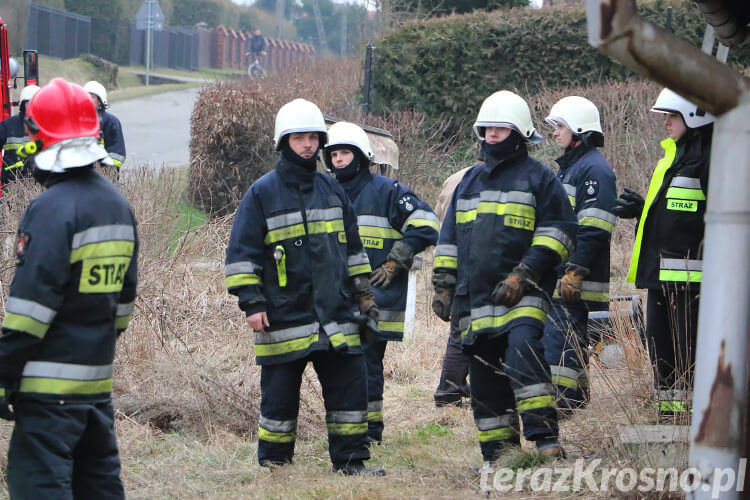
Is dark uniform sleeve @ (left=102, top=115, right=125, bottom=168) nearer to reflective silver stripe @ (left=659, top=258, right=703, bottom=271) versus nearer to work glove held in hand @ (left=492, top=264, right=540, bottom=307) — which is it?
work glove held in hand @ (left=492, top=264, right=540, bottom=307)

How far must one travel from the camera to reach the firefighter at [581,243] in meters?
5.79

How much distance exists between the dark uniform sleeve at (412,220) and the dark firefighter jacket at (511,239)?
1.00 m

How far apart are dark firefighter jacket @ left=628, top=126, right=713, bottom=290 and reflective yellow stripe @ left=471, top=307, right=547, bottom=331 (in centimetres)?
79

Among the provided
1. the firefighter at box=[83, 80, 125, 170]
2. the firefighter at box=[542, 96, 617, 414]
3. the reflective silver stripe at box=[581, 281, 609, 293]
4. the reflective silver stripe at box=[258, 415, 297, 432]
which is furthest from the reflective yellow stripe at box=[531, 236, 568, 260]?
the firefighter at box=[83, 80, 125, 170]

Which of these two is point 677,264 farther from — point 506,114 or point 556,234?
point 506,114

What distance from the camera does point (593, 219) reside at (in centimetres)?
588

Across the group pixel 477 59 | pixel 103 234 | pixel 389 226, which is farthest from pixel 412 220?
pixel 477 59

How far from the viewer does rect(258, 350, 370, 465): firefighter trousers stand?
4.88 meters

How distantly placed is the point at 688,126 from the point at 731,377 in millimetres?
2361

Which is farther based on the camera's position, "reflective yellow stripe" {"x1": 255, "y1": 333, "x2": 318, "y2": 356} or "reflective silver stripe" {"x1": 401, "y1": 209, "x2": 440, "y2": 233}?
"reflective silver stripe" {"x1": 401, "y1": 209, "x2": 440, "y2": 233}

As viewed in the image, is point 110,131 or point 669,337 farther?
point 110,131

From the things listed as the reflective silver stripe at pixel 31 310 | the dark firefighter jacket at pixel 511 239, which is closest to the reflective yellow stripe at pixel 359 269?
the dark firefighter jacket at pixel 511 239

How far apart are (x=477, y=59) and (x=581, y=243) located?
38.9ft

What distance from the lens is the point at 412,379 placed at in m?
7.63
